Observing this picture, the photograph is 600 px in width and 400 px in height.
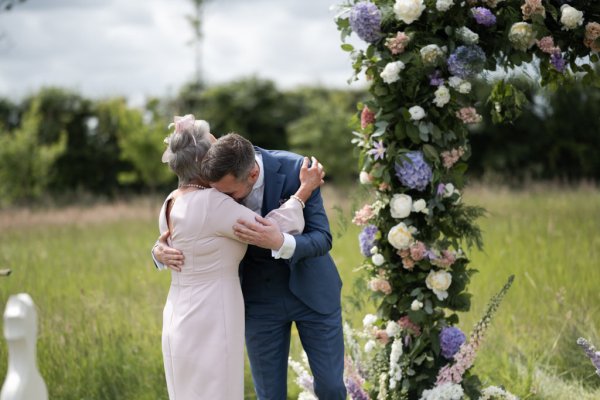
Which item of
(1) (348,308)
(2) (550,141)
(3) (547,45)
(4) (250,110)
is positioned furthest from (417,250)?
(4) (250,110)

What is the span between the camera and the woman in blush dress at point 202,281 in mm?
3373

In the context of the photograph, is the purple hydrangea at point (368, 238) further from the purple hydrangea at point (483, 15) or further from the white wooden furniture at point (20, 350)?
the white wooden furniture at point (20, 350)

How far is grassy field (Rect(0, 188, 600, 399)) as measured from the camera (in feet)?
17.3

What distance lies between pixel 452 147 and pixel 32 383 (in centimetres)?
252

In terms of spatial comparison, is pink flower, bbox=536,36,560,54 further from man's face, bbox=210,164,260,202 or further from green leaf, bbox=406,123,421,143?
man's face, bbox=210,164,260,202

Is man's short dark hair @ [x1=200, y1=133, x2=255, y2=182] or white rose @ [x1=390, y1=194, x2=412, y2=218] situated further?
white rose @ [x1=390, y1=194, x2=412, y2=218]

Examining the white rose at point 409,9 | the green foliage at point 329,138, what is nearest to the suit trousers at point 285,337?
the white rose at point 409,9

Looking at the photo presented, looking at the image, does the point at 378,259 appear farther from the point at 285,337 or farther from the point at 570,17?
the point at 570,17

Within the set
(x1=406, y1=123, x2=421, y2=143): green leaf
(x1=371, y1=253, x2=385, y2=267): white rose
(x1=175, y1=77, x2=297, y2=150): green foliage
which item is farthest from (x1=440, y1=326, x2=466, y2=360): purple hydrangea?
(x1=175, y1=77, x2=297, y2=150): green foliage

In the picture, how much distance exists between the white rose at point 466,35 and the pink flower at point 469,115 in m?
0.36

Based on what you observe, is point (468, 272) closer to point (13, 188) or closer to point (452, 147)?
point (452, 147)

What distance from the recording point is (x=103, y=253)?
9648mm

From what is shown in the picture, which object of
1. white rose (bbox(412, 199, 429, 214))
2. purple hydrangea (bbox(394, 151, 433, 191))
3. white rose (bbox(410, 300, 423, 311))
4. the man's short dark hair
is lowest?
white rose (bbox(410, 300, 423, 311))

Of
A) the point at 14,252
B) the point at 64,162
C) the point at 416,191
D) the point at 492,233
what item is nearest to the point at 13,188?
the point at 64,162
